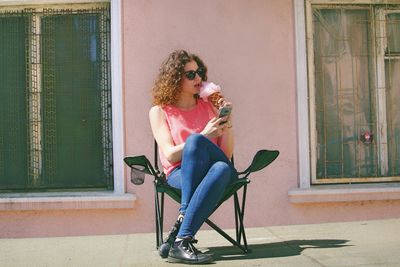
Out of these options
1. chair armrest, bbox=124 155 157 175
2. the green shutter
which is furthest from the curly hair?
the green shutter

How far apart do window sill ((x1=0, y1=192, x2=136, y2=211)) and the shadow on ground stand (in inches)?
56.9

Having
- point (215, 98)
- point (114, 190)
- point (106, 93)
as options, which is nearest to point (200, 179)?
point (215, 98)

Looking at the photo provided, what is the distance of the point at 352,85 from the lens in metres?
6.69

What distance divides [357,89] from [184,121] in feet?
8.39

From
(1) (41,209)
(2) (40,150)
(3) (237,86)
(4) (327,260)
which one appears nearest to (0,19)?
(2) (40,150)

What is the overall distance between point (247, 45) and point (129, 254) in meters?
2.46

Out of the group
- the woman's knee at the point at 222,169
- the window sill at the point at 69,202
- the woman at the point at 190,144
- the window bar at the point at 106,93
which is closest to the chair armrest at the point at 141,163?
the woman at the point at 190,144

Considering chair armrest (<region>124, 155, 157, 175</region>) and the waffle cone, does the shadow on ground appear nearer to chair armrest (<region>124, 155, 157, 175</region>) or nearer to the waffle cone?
chair armrest (<region>124, 155, 157, 175</region>)

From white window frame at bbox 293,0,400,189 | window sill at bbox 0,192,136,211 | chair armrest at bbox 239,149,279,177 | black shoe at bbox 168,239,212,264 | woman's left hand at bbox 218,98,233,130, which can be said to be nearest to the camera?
black shoe at bbox 168,239,212,264

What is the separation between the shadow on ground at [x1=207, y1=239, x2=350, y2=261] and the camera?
4516 mm

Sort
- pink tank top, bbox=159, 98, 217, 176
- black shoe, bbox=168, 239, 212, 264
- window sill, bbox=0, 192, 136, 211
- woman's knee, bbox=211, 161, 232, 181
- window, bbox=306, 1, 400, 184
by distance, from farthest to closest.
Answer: window, bbox=306, 1, 400, 184 < window sill, bbox=0, 192, 136, 211 < pink tank top, bbox=159, 98, 217, 176 < woman's knee, bbox=211, 161, 232, 181 < black shoe, bbox=168, 239, 212, 264

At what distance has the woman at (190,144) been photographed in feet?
13.8

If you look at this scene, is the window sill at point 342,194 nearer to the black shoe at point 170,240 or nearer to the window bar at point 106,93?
the window bar at point 106,93

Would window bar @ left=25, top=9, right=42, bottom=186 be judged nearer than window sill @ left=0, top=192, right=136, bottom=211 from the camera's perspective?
No
